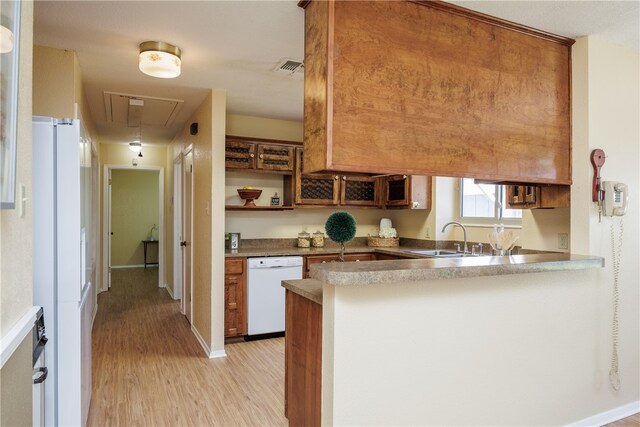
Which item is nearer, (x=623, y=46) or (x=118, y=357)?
(x=623, y=46)

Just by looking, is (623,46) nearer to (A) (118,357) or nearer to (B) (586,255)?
(B) (586,255)

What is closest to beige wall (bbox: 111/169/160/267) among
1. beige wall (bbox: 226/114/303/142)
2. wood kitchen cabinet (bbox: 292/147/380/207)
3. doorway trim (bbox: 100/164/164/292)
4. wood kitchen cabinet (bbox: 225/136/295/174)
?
doorway trim (bbox: 100/164/164/292)

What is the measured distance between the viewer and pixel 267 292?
417 cm

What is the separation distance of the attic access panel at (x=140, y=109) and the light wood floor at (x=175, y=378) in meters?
2.33

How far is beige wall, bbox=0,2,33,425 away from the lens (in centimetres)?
123

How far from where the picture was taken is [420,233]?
4.83 metres

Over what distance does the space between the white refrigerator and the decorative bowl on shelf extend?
8.23 ft

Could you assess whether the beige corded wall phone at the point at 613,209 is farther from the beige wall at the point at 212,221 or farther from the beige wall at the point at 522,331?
the beige wall at the point at 212,221

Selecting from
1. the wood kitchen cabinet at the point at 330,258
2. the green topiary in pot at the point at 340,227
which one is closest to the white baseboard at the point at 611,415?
the green topiary in pot at the point at 340,227

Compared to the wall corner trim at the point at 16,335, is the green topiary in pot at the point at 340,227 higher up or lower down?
higher up

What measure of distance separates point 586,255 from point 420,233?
2.40m

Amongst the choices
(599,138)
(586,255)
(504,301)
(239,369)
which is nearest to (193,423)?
(239,369)

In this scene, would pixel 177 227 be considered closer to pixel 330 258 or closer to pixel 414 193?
pixel 330 258

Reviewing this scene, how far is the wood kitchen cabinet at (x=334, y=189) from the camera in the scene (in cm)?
464
